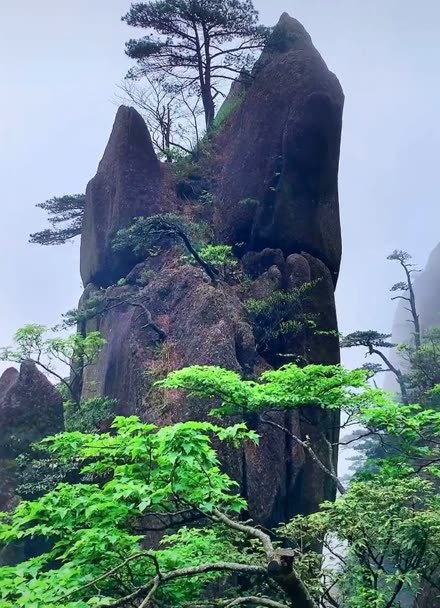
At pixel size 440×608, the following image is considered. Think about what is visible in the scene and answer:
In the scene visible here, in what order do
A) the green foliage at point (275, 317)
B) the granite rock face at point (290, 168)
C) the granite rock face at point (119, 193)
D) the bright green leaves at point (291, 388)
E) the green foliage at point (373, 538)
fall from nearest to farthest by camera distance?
the green foliage at point (373, 538), the bright green leaves at point (291, 388), the green foliage at point (275, 317), the granite rock face at point (290, 168), the granite rock face at point (119, 193)

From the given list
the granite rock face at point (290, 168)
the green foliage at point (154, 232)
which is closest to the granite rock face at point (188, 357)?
the green foliage at point (154, 232)

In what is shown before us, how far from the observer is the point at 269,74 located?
16188 mm

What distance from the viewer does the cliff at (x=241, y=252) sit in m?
10.7

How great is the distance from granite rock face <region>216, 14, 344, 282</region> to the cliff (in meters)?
0.04

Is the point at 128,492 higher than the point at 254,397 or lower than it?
lower

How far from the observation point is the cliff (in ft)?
35.2

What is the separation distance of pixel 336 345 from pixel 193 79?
1150 centimetres

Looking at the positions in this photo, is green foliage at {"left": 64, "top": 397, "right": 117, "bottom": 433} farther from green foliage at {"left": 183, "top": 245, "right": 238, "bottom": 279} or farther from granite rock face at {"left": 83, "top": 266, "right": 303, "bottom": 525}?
green foliage at {"left": 183, "top": 245, "right": 238, "bottom": 279}

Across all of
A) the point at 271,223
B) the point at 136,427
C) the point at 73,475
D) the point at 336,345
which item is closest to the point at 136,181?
the point at 271,223

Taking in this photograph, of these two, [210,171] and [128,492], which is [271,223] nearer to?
[210,171]

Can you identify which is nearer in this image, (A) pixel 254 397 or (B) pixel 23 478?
(A) pixel 254 397

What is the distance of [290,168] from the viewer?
1452cm

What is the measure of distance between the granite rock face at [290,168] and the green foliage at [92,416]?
6092mm

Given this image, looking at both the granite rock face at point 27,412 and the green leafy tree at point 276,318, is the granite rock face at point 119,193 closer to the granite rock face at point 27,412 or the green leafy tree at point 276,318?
the green leafy tree at point 276,318
